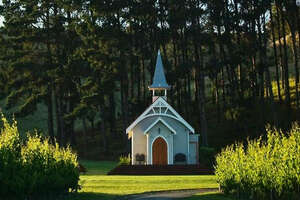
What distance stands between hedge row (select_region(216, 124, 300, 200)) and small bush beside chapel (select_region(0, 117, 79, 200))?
782 cm

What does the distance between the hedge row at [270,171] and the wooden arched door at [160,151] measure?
22560 mm

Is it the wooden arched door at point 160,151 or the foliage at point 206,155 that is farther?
the foliage at point 206,155

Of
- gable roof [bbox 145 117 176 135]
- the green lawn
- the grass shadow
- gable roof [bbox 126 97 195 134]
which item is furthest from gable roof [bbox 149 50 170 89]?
the green lawn

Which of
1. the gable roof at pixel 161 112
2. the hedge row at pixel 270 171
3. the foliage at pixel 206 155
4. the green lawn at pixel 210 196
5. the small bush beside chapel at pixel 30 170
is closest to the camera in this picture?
the small bush beside chapel at pixel 30 170

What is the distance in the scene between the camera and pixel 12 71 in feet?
200

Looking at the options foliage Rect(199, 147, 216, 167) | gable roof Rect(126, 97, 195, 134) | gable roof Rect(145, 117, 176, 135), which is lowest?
foliage Rect(199, 147, 216, 167)

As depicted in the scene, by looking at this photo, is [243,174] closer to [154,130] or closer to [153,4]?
[154,130]

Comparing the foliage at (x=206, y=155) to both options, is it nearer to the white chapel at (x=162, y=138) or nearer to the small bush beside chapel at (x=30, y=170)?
the white chapel at (x=162, y=138)

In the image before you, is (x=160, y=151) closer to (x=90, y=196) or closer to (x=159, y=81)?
(x=159, y=81)

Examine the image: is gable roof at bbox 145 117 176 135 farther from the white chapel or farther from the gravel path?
the gravel path

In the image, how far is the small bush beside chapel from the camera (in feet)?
72.2

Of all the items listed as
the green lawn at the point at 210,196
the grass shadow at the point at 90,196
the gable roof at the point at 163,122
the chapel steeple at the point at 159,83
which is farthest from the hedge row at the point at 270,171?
the chapel steeple at the point at 159,83

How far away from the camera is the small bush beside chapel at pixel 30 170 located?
22000 millimetres

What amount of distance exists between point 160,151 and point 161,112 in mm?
3484
